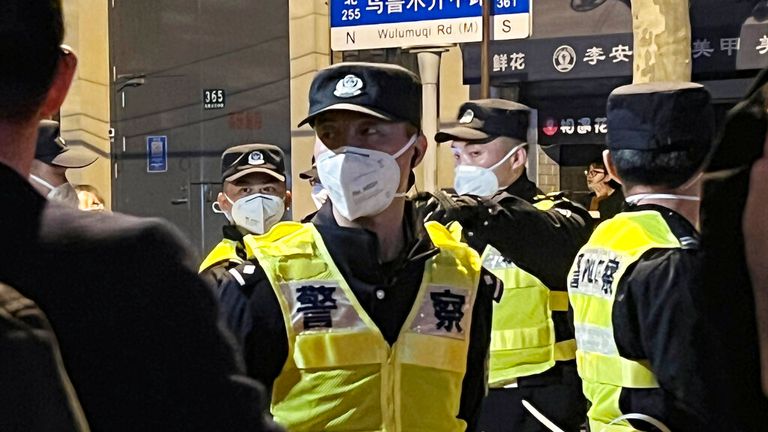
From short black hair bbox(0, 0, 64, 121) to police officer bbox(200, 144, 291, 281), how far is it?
13.7ft

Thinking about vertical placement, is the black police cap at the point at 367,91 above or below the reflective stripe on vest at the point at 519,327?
above

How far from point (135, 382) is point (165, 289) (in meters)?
0.11

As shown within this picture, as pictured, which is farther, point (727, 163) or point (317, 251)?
point (317, 251)

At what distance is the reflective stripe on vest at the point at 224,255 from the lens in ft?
15.7

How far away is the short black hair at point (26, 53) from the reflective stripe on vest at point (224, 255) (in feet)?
10.5

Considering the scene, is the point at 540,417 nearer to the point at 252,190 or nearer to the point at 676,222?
the point at 676,222

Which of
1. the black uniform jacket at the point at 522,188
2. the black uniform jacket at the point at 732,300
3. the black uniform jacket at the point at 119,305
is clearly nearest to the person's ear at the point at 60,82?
the black uniform jacket at the point at 119,305

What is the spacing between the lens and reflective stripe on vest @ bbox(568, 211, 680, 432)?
→ 320cm

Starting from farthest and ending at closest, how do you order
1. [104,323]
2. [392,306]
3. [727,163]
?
[392,306] < [727,163] < [104,323]

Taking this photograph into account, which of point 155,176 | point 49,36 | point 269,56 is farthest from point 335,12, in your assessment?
point 49,36

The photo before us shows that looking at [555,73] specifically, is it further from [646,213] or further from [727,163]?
[727,163]

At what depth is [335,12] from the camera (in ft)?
29.7

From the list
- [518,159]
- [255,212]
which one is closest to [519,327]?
[518,159]

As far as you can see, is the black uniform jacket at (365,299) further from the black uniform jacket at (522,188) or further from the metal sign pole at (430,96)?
the metal sign pole at (430,96)
